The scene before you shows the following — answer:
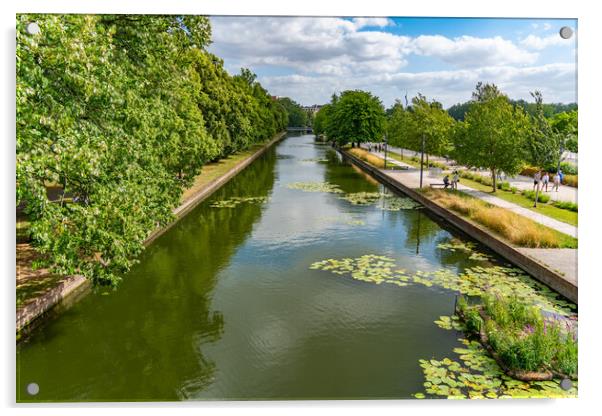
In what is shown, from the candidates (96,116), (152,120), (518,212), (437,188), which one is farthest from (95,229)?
(437,188)

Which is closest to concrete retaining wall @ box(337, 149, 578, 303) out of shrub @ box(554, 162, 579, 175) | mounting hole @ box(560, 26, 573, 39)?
mounting hole @ box(560, 26, 573, 39)

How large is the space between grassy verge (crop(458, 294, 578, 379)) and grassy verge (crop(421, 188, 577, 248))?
501 cm

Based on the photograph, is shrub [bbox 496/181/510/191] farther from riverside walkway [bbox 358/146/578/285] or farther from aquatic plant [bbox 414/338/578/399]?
aquatic plant [bbox 414/338/578/399]

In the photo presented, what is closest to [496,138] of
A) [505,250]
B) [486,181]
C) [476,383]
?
[486,181]

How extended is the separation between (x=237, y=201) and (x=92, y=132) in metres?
19.4

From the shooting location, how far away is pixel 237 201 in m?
29.8

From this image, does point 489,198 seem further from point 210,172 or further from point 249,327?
point 210,172

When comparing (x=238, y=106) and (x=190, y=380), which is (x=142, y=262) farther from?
(x=238, y=106)

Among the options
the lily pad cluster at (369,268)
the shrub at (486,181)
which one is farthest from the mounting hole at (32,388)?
the shrub at (486,181)

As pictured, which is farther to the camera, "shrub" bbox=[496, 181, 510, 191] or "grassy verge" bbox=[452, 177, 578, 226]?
"shrub" bbox=[496, 181, 510, 191]

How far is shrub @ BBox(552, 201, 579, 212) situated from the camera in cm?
2279

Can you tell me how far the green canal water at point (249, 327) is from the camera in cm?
941

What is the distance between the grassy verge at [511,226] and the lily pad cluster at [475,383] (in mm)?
8104
